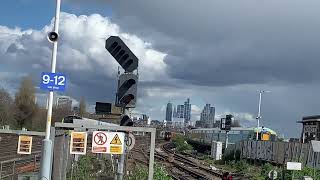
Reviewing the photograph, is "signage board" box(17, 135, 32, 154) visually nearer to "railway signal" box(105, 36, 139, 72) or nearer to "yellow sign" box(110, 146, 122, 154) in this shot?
"yellow sign" box(110, 146, 122, 154)

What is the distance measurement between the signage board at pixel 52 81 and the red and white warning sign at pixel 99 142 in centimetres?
215

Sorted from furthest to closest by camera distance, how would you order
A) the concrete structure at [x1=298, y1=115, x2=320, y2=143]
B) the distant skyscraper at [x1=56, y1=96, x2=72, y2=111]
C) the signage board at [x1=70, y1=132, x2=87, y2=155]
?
1. the concrete structure at [x1=298, y1=115, x2=320, y2=143]
2. the distant skyscraper at [x1=56, y1=96, x2=72, y2=111]
3. the signage board at [x1=70, y1=132, x2=87, y2=155]

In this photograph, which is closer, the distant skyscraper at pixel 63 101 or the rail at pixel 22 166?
the rail at pixel 22 166

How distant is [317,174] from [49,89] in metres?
21.7

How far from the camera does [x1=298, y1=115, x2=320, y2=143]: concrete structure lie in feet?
200

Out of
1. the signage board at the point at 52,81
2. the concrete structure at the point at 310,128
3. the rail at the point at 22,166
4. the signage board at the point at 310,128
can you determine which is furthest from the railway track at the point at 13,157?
the signage board at the point at 310,128

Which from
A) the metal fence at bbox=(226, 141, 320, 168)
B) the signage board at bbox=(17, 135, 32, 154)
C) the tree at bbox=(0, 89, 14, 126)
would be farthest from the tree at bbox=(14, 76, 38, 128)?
the signage board at bbox=(17, 135, 32, 154)

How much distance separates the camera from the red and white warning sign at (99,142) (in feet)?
39.7

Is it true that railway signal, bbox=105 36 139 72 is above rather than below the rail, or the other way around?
above

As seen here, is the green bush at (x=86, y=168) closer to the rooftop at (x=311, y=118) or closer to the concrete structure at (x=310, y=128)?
the concrete structure at (x=310, y=128)

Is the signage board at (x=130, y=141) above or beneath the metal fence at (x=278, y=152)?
above

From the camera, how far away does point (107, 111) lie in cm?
1314

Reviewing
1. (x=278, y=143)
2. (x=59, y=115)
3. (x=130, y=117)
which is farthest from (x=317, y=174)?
(x=59, y=115)

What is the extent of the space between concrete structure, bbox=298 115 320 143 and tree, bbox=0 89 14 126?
125 ft
